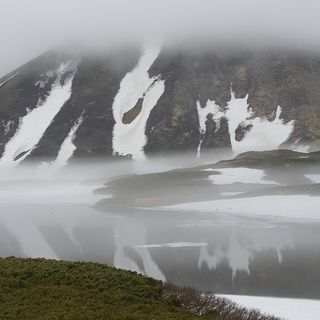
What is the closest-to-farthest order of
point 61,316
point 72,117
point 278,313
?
point 61,316 < point 278,313 < point 72,117

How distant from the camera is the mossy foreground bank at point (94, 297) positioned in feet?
41.7

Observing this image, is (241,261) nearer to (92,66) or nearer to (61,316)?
(61,316)

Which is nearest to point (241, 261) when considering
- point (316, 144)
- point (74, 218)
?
point (74, 218)

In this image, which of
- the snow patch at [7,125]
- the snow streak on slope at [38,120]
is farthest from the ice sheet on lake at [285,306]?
the snow patch at [7,125]

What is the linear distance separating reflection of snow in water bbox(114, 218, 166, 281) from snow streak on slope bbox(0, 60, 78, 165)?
98.0m

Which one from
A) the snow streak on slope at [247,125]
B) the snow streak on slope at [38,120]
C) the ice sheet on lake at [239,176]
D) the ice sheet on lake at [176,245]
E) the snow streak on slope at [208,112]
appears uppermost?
the ice sheet on lake at [176,245]

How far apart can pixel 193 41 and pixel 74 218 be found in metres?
163

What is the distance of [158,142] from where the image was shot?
442 ft

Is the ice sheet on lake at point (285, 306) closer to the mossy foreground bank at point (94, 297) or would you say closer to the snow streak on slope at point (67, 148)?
the mossy foreground bank at point (94, 297)

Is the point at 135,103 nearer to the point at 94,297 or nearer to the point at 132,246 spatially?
the point at 132,246

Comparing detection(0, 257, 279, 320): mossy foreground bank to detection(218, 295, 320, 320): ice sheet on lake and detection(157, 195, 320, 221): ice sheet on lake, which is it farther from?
detection(157, 195, 320, 221): ice sheet on lake

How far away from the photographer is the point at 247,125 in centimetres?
13612

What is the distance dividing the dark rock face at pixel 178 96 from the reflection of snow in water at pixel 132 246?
87.4 meters

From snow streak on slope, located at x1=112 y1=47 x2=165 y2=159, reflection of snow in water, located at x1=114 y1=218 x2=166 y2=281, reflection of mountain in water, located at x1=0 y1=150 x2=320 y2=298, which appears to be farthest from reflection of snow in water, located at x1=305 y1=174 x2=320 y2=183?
snow streak on slope, located at x1=112 y1=47 x2=165 y2=159
